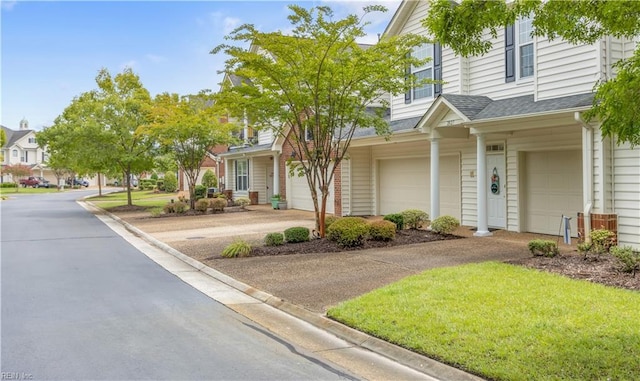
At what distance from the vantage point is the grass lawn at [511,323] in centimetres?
505

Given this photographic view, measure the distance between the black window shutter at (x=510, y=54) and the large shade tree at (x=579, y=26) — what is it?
9585mm

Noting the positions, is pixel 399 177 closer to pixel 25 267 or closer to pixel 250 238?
pixel 250 238

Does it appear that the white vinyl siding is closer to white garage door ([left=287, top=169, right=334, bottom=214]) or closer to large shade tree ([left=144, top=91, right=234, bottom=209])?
white garage door ([left=287, top=169, right=334, bottom=214])

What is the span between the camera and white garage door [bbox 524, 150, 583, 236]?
14.0 m

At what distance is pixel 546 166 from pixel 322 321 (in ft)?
34.0

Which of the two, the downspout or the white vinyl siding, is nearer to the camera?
the white vinyl siding

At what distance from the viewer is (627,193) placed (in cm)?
1149

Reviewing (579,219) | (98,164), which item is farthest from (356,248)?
(98,164)

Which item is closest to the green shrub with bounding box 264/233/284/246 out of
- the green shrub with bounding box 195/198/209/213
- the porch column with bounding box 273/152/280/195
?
the green shrub with bounding box 195/198/209/213

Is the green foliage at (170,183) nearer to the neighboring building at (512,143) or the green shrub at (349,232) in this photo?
the neighboring building at (512,143)

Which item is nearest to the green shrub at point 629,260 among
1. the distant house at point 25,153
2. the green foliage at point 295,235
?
the green foliage at point 295,235

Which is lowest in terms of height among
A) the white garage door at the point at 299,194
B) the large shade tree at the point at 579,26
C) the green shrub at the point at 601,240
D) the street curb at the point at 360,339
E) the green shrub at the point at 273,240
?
the street curb at the point at 360,339

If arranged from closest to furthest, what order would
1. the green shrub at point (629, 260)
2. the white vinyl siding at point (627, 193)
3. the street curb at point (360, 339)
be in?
the street curb at point (360, 339), the green shrub at point (629, 260), the white vinyl siding at point (627, 193)

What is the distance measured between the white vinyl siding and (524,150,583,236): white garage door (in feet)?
7.12
